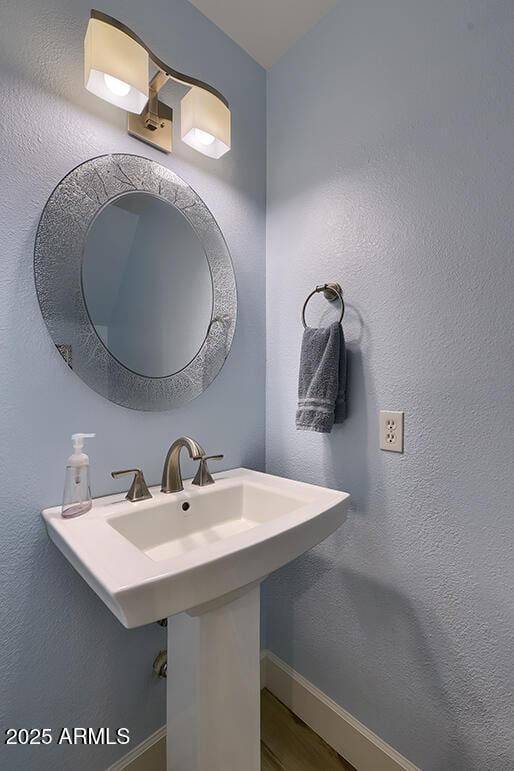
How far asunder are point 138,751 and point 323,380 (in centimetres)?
120

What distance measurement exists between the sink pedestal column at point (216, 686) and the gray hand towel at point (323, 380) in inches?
19.3

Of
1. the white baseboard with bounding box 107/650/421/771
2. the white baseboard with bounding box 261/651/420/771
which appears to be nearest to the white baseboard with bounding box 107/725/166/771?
the white baseboard with bounding box 107/650/421/771

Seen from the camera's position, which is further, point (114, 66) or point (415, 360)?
point (415, 360)

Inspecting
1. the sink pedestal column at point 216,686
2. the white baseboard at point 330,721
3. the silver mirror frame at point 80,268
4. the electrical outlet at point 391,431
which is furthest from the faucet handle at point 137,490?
the white baseboard at point 330,721

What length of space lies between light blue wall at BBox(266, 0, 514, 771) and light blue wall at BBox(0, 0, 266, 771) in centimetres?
50

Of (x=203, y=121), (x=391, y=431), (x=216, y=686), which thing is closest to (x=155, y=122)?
(x=203, y=121)

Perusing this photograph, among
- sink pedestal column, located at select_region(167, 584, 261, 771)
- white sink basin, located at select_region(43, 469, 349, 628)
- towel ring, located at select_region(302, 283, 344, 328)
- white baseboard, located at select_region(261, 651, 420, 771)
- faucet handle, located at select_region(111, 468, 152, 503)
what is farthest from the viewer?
towel ring, located at select_region(302, 283, 344, 328)

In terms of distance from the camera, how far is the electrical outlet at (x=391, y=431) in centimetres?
102

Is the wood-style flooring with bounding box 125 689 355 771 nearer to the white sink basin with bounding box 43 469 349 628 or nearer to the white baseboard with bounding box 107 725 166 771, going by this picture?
the white baseboard with bounding box 107 725 166 771

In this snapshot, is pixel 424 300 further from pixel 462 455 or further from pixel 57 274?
pixel 57 274

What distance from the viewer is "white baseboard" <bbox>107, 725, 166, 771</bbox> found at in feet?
3.26

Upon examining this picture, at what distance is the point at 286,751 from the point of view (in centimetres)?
116

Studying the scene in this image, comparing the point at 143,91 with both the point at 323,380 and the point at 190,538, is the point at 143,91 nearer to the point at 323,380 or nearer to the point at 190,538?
the point at 323,380

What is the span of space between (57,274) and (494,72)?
1155mm
